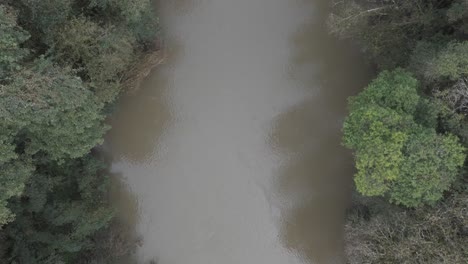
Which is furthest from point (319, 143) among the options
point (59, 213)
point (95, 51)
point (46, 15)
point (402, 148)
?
point (46, 15)

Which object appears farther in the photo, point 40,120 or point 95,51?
point 95,51

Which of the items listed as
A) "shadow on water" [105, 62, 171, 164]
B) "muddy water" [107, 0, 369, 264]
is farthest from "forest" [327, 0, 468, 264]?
"shadow on water" [105, 62, 171, 164]

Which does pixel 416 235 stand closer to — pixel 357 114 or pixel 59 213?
pixel 357 114

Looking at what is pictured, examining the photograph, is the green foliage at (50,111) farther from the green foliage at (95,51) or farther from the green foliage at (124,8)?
the green foliage at (124,8)

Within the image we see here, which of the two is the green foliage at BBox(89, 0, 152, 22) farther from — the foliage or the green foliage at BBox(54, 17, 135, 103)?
the foliage

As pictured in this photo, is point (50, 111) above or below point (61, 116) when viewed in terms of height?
above

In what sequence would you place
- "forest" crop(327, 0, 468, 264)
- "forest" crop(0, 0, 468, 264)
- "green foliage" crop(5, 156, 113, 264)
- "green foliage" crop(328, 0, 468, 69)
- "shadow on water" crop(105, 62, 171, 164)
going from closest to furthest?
"forest" crop(0, 0, 468, 264), "forest" crop(327, 0, 468, 264), "green foliage" crop(328, 0, 468, 69), "green foliage" crop(5, 156, 113, 264), "shadow on water" crop(105, 62, 171, 164)

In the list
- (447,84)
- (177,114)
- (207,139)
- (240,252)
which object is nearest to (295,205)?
(240,252)
